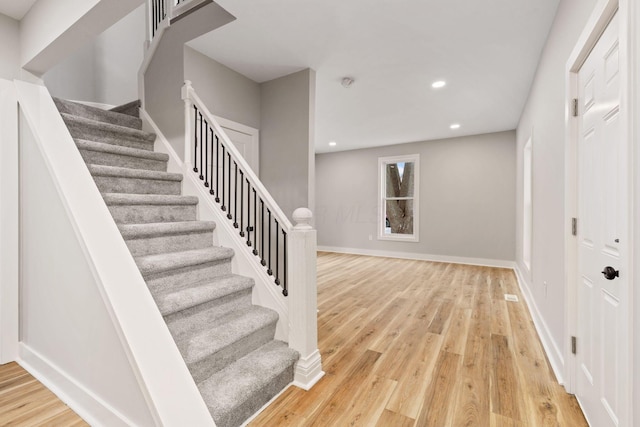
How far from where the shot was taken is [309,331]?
1.89 meters

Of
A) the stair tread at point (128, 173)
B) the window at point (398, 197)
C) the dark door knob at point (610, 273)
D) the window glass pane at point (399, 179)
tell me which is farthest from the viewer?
the window glass pane at point (399, 179)

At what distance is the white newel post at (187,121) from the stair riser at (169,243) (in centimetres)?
76

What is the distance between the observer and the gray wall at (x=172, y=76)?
2617 millimetres

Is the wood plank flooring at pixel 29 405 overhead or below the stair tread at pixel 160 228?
below

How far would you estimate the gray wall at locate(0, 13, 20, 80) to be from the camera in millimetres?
1923

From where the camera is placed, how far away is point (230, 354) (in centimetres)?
172

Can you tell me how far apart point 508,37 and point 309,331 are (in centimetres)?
289

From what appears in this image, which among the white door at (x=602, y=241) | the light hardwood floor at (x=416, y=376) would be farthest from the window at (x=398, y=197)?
the white door at (x=602, y=241)

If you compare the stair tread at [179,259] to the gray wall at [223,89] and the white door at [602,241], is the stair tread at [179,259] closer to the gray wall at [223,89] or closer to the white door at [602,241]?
the gray wall at [223,89]

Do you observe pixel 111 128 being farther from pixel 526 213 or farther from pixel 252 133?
pixel 526 213

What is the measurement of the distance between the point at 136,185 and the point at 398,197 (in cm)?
536

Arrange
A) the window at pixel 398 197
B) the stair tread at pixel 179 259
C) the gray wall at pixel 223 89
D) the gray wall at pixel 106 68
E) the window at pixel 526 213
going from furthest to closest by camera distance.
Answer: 1. the window at pixel 398 197
2. the window at pixel 526 213
3. the gray wall at pixel 106 68
4. the gray wall at pixel 223 89
5. the stair tread at pixel 179 259

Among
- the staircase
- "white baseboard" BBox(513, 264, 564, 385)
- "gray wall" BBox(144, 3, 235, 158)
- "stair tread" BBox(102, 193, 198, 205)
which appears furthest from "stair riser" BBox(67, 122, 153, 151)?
"white baseboard" BBox(513, 264, 564, 385)

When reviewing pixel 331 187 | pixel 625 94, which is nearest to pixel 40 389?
pixel 625 94
